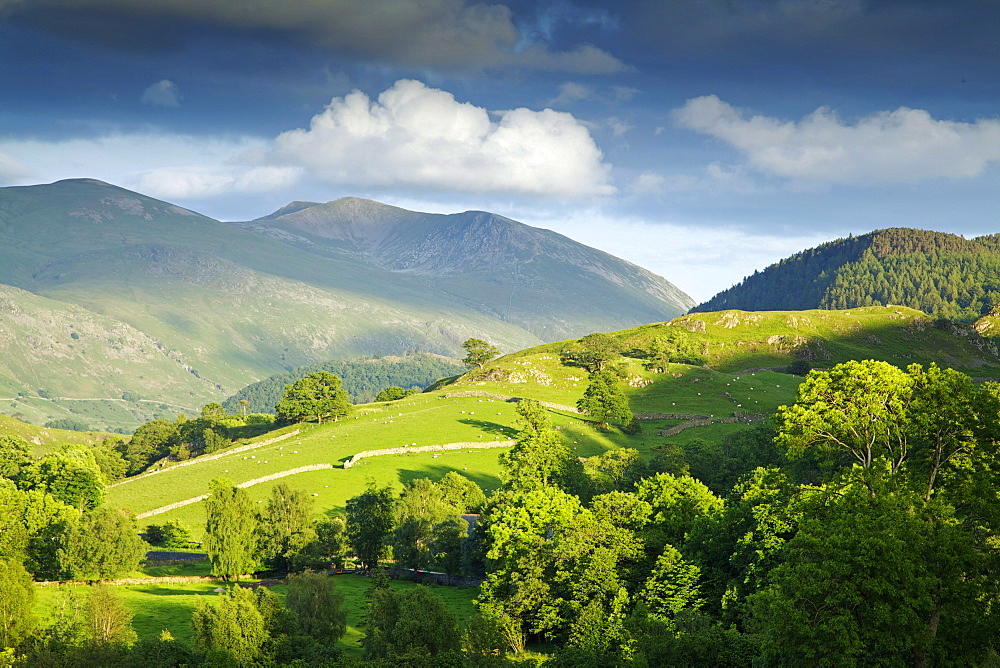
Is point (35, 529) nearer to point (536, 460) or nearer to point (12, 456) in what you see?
point (536, 460)

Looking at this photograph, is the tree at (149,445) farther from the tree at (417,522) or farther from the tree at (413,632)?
the tree at (413,632)

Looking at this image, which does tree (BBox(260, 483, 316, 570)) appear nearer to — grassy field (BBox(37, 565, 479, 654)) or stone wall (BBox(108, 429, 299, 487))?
grassy field (BBox(37, 565, 479, 654))

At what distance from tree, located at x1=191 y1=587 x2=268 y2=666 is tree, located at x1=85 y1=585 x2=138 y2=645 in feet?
18.0

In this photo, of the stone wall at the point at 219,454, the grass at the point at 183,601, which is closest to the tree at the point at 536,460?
the grass at the point at 183,601

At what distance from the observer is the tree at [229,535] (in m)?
65.7

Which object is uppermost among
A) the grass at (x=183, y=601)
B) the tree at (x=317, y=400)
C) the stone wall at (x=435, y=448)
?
the tree at (x=317, y=400)

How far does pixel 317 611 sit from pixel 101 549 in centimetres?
2868

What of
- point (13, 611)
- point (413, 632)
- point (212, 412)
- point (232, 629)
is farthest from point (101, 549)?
point (212, 412)

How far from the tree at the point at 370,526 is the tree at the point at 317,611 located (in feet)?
77.2

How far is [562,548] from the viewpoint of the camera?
55406 mm

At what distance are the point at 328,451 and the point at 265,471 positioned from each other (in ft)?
38.2

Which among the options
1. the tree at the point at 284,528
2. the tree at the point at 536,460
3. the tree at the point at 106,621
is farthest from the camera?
the tree at the point at 536,460

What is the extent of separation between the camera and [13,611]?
47250mm

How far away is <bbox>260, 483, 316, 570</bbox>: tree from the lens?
69750 mm
